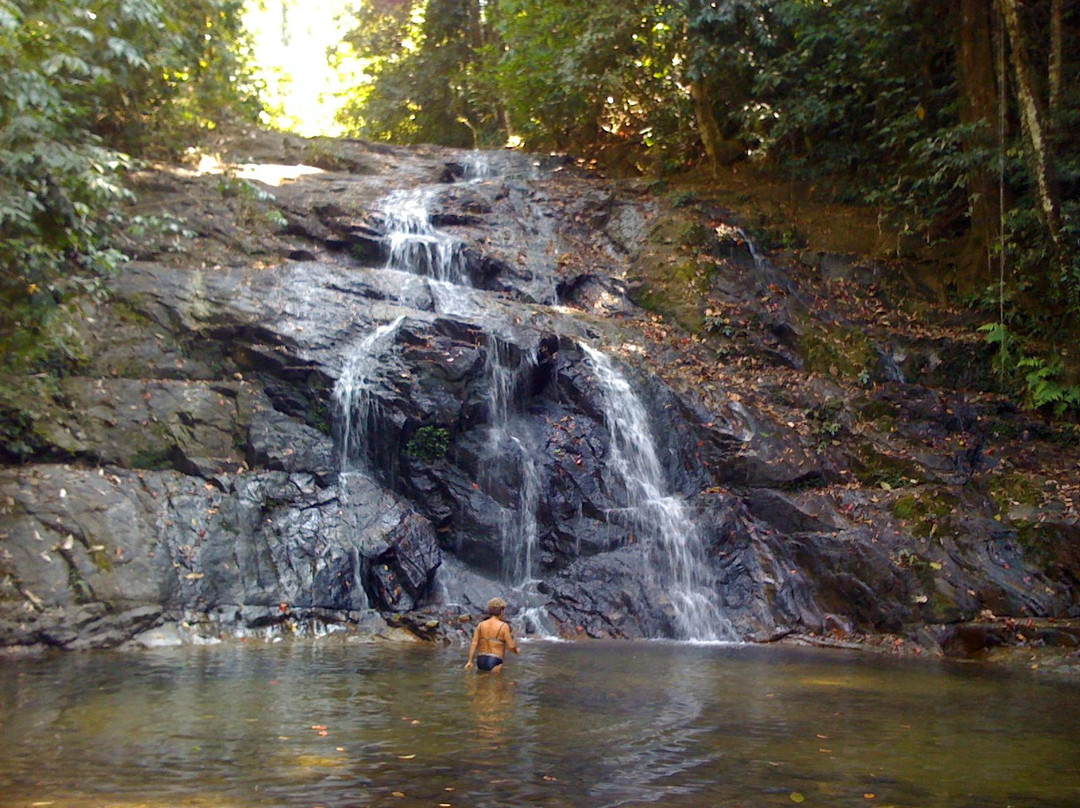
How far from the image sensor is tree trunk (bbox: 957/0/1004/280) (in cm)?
1753

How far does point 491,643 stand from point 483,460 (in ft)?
16.7

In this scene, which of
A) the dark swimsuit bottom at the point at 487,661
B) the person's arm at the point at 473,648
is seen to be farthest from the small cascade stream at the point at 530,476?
the dark swimsuit bottom at the point at 487,661

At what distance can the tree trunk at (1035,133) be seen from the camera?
50.2ft

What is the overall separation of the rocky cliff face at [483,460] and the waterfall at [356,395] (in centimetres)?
4

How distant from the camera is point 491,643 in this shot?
29.1ft

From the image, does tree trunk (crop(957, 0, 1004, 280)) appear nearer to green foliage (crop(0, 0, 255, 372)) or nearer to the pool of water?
the pool of water

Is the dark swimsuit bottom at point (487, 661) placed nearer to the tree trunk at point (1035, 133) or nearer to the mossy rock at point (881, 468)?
the mossy rock at point (881, 468)

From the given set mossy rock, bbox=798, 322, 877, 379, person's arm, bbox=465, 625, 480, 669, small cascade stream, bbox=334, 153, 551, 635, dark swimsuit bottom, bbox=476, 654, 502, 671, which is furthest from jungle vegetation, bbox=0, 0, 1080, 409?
dark swimsuit bottom, bbox=476, 654, 502, 671

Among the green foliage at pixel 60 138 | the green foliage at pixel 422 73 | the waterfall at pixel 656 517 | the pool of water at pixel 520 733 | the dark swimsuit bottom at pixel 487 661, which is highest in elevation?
the green foliage at pixel 422 73

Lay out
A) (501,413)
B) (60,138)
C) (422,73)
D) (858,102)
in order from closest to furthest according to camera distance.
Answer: (60,138), (501,413), (858,102), (422,73)

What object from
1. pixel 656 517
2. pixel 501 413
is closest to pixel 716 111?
pixel 501 413

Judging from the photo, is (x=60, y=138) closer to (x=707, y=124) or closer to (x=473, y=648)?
(x=473, y=648)

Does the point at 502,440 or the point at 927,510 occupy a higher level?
the point at 502,440

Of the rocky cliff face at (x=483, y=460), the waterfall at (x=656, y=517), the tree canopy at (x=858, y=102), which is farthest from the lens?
the tree canopy at (x=858, y=102)
